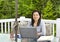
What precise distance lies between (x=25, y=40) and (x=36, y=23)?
2.82ft

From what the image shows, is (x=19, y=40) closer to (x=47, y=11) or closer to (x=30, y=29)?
(x=30, y=29)

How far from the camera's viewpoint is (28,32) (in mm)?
3014

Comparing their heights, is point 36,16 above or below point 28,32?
above

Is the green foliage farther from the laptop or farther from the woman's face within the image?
the laptop

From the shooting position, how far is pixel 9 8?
288 inches

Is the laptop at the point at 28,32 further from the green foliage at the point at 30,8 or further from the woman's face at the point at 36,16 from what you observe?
the green foliage at the point at 30,8

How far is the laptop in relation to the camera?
3.00 m

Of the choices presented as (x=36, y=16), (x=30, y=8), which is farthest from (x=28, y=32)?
(x=30, y=8)

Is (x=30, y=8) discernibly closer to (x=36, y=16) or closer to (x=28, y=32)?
(x=36, y=16)

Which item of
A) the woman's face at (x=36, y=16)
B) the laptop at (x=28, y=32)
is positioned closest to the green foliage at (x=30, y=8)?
the woman's face at (x=36, y=16)

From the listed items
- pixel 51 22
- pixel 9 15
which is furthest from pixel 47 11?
pixel 51 22

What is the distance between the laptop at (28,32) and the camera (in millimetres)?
3001

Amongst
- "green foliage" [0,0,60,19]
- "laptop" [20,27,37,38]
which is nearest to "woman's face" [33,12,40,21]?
"laptop" [20,27,37,38]

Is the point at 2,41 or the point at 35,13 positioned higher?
the point at 35,13
